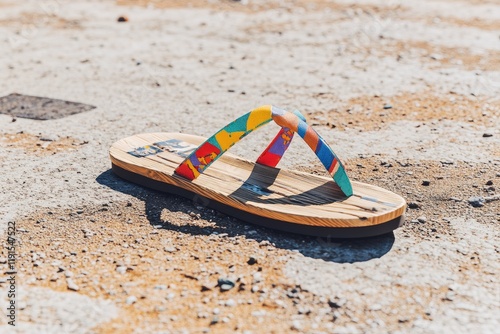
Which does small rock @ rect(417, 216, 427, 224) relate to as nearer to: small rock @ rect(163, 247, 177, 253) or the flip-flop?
the flip-flop

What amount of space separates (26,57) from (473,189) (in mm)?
5144

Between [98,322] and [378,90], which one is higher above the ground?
[378,90]

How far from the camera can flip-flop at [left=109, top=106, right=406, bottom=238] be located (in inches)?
133

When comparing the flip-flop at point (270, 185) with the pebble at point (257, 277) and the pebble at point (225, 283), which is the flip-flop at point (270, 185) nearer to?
the pebble at point (257, 277)

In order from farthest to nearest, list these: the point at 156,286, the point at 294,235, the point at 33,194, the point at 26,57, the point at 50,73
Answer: the point at 26,57, the point at 50,73, the point at 33,194, the point at 294,235, the point at 156,286

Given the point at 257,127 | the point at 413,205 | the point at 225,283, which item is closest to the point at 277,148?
the point at 257,127

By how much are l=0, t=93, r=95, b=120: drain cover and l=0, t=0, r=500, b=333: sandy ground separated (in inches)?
5.4

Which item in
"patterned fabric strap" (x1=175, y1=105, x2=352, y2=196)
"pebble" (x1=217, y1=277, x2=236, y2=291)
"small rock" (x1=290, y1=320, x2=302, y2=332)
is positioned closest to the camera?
"small rock" (x1=290, y1=320, x2=302, y2=332)

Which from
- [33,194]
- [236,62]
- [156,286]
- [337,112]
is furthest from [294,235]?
[236,62]

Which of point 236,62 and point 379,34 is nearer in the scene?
point 236,62

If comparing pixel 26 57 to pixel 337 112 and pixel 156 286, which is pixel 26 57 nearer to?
pixel 337 112

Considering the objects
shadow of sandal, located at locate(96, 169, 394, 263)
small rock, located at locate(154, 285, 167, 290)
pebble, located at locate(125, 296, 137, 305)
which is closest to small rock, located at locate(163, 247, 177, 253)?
shadow of sandal, located at locate(96, 169, 394, 263)

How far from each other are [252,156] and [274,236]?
130 centimetres

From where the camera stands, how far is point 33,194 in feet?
13.4
